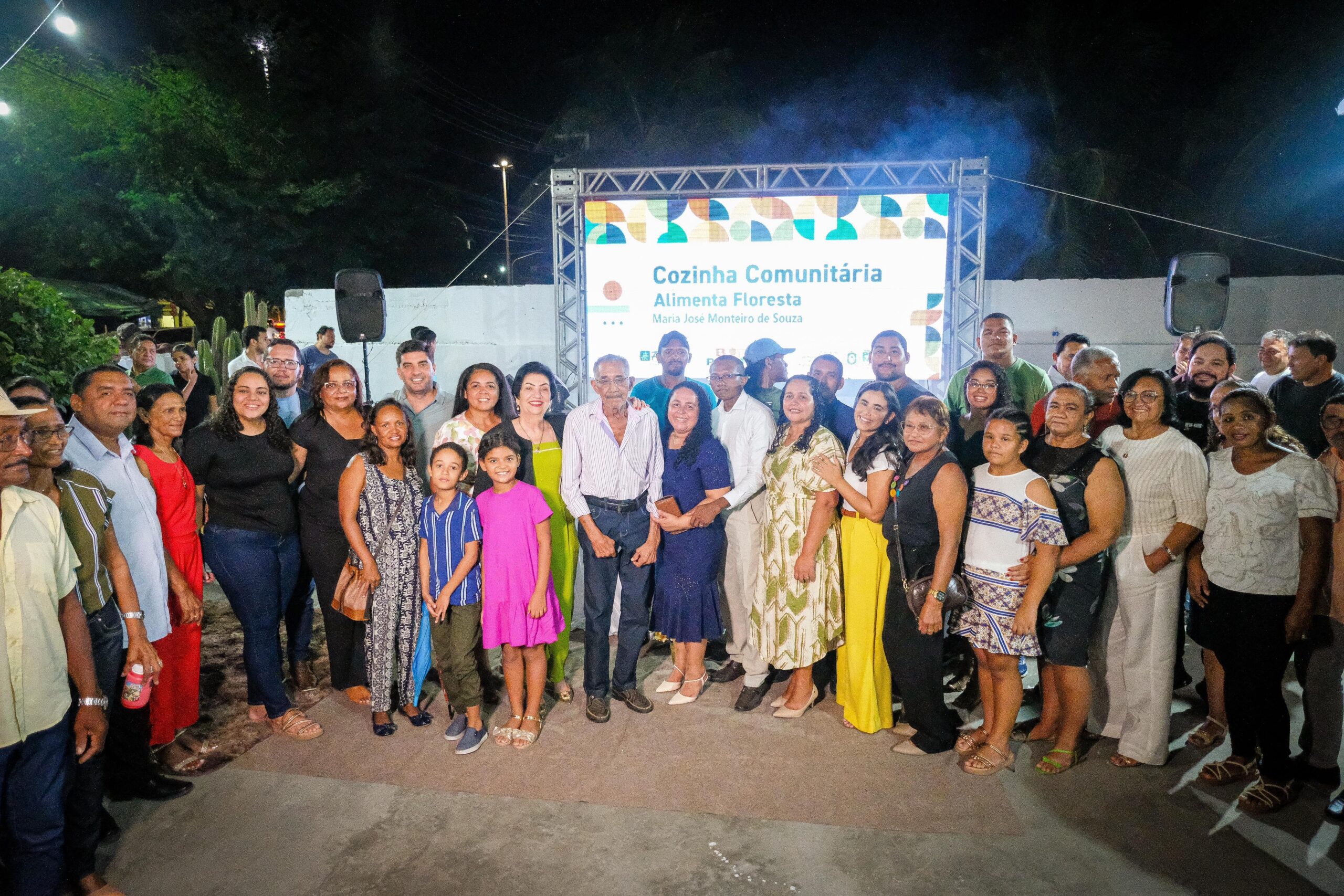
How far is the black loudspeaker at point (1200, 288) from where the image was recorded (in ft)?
22.4

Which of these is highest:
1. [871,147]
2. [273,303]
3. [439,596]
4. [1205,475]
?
[871,147]

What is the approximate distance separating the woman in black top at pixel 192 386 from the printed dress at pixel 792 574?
4887 millimetres

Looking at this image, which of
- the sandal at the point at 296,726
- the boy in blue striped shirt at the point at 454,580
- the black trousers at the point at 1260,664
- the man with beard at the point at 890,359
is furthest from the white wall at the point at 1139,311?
the sandal at the point at 296,726

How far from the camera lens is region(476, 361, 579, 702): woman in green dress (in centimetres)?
365

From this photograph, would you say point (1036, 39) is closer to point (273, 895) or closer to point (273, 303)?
point (273, 895)

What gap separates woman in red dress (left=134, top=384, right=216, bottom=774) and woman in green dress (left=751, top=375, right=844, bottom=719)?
2.54m

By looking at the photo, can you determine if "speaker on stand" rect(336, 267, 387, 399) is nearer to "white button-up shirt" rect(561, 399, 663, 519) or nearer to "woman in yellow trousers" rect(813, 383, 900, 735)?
"white button-up shirt" rect(561, 399, 663, 519)

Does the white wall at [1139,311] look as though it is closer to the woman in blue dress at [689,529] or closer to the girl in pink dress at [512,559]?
the woman in blue dress at [689,529]

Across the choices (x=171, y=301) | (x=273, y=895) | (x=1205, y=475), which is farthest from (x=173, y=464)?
(x=171, y=301)

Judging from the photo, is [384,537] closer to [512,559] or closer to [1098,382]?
[512,559]

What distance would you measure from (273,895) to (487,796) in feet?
2.57

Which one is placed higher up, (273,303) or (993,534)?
(273,303)

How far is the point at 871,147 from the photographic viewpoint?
17.7 m

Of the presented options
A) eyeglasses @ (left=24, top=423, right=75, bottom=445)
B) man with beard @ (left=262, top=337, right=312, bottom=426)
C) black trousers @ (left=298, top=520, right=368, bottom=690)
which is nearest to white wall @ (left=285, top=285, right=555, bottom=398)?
man with beard @ (left=262, top=337, right=312, bottom=426)
